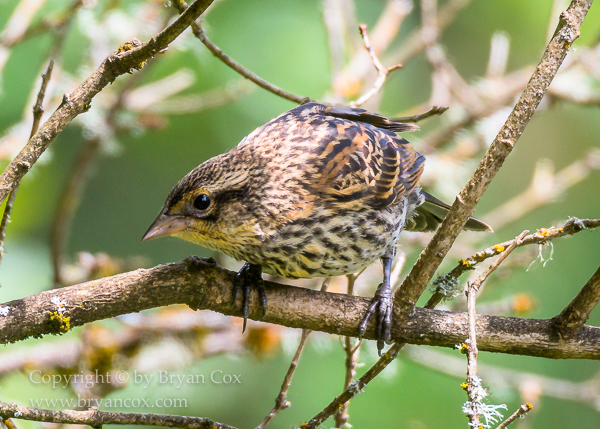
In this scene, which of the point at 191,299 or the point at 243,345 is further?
the point at 243,345

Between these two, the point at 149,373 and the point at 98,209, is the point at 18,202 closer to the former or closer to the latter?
the point at 98,209

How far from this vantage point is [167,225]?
208cm

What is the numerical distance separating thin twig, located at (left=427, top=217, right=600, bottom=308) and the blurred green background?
1.81 m

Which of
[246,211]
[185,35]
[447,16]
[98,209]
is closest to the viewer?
[246,211]

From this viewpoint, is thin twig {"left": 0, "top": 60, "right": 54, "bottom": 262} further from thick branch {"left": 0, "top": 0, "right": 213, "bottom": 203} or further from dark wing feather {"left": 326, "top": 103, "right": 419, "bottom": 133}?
dark wing feather {"left": 326, "top": 103, "right": 419, "bottom": 133}

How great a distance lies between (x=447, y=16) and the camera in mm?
4352

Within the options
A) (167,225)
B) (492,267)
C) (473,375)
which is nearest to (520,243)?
(492,267)

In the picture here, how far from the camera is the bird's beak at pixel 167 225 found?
2.06 meters

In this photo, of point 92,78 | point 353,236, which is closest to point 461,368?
point 353,236

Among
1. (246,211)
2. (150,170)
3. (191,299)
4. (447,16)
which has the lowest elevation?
(191,299)

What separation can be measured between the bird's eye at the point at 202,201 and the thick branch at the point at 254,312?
0.78ft

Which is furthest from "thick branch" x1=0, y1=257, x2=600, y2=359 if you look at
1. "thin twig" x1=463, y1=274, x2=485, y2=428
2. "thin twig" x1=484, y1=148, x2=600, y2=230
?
"thin twig" x1=484, y1=148, x2=600, y2=230

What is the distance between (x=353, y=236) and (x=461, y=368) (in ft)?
5.76

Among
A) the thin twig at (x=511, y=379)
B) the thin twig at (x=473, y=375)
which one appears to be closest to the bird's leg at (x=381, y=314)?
the thin twig at (x=473, y=375)
